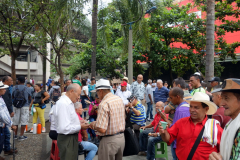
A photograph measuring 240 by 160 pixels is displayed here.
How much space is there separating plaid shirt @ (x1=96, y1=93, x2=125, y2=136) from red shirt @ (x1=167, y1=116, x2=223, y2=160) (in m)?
0.92

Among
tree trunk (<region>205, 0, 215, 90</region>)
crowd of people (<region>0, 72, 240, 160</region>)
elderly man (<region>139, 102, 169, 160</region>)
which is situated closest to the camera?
crowd of people (<region>0, 72, 240, 160</region>)

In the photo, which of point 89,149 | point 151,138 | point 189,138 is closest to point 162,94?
point 151,138

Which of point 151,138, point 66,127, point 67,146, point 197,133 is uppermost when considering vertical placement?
point 197,133

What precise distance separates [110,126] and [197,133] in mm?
1336

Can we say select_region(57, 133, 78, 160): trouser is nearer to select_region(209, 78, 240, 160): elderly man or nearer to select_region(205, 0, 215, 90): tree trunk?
select_region(209, 78, 240, 160): elderly man

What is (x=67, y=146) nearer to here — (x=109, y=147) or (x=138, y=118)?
(x=109, y=147)

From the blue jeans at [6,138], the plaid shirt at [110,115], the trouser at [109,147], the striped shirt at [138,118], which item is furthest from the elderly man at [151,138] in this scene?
the blue jeans at [6,138]

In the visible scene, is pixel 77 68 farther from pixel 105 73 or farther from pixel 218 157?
pixel 218 157

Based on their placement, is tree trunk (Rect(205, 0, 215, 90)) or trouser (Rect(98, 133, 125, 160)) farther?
tree trunk (Rect(205, 0, 215, 90))

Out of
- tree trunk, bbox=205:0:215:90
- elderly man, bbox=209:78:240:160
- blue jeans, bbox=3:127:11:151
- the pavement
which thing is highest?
tree trunk, bbox=205:0:215:90

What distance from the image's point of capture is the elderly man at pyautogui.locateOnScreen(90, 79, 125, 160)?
3375 millimetres

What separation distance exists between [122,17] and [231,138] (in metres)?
14.1

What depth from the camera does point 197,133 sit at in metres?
2.77

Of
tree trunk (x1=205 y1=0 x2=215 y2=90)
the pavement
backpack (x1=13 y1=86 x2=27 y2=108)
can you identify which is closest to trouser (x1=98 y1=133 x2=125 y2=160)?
the pavement
